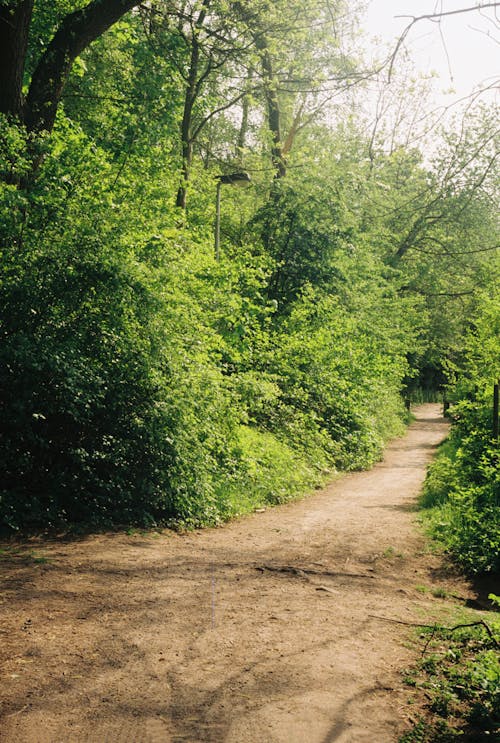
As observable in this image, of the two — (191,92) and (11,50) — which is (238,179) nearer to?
(191,92)

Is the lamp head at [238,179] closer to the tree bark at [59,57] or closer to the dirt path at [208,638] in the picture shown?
the tree bark at [59,57]

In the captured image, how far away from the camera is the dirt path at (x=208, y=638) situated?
13.1ft

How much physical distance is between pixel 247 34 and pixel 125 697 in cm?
1668

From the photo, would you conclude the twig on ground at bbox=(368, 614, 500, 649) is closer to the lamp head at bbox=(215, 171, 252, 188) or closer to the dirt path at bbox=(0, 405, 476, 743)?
the dirt path at bbox=(0, 405, 476, 743)

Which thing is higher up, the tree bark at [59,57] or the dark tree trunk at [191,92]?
the dark tree trunk at [191,92]

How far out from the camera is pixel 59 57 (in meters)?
10.2

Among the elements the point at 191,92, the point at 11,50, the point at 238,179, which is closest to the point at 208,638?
the point at 11,50

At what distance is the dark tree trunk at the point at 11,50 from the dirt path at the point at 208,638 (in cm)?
603

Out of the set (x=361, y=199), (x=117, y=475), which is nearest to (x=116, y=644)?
(x=117, y=475)

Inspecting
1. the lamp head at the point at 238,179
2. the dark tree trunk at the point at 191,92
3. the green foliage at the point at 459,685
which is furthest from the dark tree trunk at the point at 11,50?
the lamp head at the point at 238,179

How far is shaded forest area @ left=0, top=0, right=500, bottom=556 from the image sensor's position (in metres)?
8.38

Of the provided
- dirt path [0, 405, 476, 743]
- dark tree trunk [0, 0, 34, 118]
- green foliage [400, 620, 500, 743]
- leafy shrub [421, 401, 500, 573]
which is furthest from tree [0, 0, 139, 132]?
green foliage [400, 620, 500, 743]

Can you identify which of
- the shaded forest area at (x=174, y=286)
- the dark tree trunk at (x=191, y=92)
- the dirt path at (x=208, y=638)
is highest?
the dark tree trunk at (x=191, y=92)

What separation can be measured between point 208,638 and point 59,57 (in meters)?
8.45
